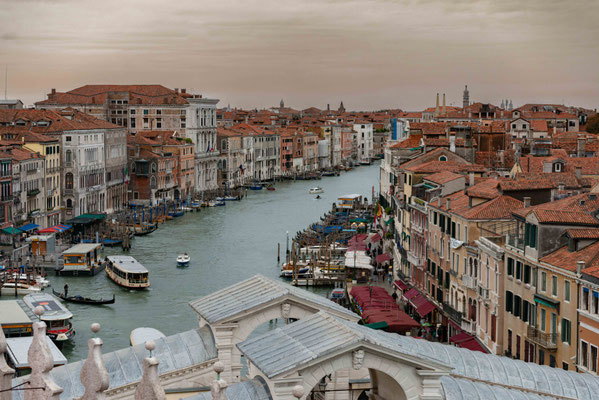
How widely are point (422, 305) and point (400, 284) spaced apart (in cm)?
252

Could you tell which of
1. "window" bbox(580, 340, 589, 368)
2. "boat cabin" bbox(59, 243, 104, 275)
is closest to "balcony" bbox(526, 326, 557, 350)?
"window" bbox(580, 340, 589, 368)

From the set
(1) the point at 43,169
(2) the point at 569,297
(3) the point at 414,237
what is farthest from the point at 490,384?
(1) the point at 43,169

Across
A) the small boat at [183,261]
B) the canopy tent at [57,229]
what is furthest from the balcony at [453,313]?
the canopy tent at [57,229]

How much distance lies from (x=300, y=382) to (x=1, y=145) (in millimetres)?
25454

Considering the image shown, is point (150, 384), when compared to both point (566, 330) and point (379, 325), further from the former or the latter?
point (379, 325)

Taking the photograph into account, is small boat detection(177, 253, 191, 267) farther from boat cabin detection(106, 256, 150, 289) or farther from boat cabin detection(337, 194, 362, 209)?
boat cabin detection(337, 194, 362, 209)

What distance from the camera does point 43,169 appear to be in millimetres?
31812

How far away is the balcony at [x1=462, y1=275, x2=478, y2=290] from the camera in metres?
14.6

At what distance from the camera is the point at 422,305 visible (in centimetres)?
1714

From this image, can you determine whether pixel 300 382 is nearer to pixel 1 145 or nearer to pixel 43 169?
pixel 1 145

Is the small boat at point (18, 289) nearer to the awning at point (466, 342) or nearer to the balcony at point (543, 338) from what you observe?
the awning at point (466, 342)

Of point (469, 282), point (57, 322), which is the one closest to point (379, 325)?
point (469, 282)

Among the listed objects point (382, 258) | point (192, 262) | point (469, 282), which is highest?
point (469, 282)

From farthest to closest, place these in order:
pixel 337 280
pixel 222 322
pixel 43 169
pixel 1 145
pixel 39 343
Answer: pixel 43 169
pixel 1 145
pixel 337 280
pixel 222 322
pixel 39 343
